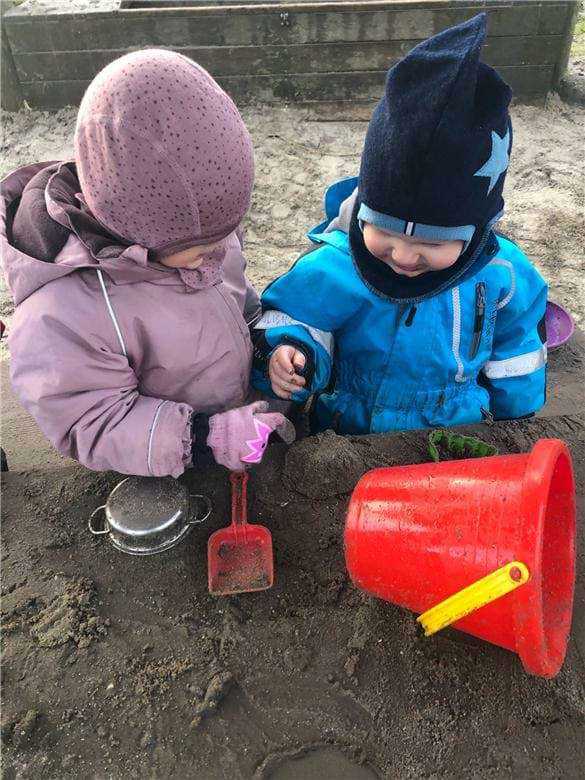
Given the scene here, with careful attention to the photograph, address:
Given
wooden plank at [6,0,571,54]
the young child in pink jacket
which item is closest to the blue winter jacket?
the young child in pink jacket

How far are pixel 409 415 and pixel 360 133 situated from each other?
3704 mm

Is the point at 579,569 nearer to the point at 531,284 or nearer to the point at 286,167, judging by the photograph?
the point at 531,284

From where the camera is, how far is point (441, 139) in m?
1.39

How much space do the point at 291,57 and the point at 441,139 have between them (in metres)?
4.25

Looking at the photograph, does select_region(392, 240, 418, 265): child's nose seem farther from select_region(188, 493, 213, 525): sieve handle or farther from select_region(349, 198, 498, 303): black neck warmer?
select_region(188, 493, 213, 525): sieve handle

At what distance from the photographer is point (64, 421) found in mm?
1512

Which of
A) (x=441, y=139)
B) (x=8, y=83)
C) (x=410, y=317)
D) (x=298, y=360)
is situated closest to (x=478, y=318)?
(x=410, y=317)

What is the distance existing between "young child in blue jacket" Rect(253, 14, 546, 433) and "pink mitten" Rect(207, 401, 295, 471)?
233mm

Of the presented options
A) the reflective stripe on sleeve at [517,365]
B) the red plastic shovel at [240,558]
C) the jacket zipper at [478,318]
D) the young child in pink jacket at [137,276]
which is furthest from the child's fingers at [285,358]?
the reflective stripe on sleeve at [517,365]

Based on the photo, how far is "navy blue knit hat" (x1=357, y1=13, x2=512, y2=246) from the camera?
137cm

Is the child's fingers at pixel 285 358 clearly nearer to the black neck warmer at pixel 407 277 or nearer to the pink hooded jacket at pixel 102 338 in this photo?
the pink hooded jacket at pixel 102 338

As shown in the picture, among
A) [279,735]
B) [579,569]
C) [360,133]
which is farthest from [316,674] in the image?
[360,133]

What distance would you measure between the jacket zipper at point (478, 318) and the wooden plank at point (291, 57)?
3.86 m

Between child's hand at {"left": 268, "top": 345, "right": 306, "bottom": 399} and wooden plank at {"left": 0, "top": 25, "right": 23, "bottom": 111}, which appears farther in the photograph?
wooden plank at {"left": 0, "top": 25, "right": 23, "bottom": 111}
